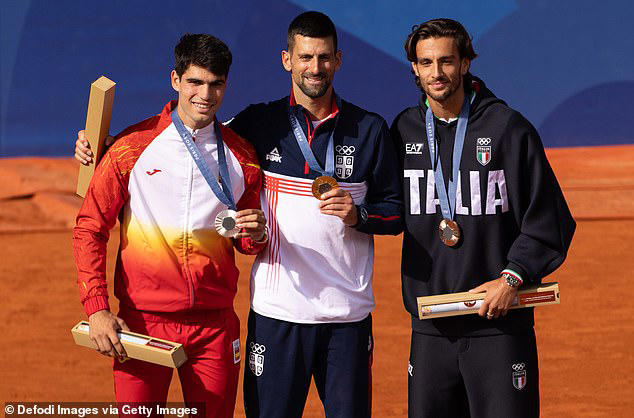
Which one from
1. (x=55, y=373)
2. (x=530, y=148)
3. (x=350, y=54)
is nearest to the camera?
(x=530, y=148)

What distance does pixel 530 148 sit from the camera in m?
4.38

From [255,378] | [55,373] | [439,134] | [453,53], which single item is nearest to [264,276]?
[255,378]

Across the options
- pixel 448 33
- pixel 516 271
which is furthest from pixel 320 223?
pixel 448 33

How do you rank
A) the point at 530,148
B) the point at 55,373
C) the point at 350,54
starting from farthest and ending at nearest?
1. the point at 350,54
2. the point at 55,373
3. the point at 530,148

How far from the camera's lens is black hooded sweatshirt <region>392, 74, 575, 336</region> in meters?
4.38

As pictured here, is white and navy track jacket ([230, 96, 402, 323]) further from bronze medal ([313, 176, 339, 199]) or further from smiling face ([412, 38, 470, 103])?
smiling face ([412, 38, 470, 103])

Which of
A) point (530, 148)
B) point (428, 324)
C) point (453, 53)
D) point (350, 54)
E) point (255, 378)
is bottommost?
point (255, 378)

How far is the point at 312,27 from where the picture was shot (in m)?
4.45

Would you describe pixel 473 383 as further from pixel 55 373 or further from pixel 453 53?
pixel 55 373

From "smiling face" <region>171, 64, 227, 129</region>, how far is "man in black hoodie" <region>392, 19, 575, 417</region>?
3.22 ft

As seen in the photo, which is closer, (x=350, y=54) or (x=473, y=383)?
(x=473, y=383)

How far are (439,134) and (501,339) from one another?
3.38 ft

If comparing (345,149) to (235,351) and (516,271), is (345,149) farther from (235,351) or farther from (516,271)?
(235,351)

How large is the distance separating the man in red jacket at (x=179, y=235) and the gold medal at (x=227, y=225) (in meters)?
0.06
